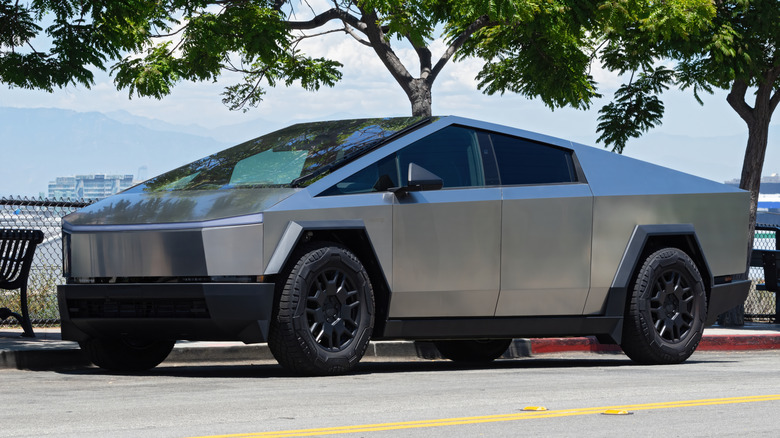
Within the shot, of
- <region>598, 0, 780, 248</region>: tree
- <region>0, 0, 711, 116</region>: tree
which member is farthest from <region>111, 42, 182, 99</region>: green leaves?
<region>598, 0, 780, 248</region>: tree

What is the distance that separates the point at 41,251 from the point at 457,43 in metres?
6.12

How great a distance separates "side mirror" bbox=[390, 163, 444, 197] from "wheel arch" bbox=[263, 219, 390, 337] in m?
0.37

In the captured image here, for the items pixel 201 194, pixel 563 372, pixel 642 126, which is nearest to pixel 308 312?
pixel 201 194

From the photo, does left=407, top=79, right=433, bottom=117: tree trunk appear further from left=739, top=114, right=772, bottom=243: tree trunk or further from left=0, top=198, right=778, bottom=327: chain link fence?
left=739, top=114, right=772, bottom=243: tree trunk

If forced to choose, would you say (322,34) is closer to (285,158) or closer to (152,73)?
(152,73)

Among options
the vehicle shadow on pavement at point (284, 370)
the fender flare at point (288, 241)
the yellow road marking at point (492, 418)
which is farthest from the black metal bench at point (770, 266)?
the fender flare at point (288, 241)

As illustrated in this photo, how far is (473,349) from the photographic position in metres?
9.45

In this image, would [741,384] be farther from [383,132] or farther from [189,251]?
[189,251]

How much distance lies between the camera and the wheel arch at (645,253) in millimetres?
8117

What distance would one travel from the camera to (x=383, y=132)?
765 centimetres

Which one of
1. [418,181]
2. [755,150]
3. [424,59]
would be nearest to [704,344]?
[424,59]

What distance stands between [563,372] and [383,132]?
1983 millimetres

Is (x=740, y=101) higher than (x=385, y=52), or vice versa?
(x=385, y=52)

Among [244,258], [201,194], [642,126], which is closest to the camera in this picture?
[244,258]
